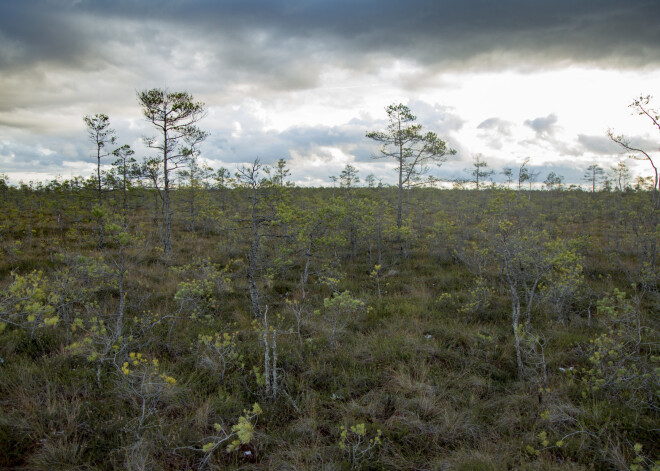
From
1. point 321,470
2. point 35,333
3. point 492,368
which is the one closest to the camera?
point 321,470

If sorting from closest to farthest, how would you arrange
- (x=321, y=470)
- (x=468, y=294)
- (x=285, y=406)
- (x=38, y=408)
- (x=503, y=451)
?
(x=321, y=470) → (x=503, y=451) → (x=38, y=408) → (x=285, y=406) → (x=468, y=294)

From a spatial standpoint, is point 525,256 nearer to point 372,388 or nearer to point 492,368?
point 492,368

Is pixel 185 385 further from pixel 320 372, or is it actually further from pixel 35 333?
pixel 35 333

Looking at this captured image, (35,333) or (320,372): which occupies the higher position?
(35,333)

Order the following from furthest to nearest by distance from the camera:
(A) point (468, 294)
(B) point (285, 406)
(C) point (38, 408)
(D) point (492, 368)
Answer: (A) point (468, 294) → (D) point (492, 368) → (B) point (285, 406) → (C) point (38, 408)

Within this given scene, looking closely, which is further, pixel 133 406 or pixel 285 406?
pixel 285 406

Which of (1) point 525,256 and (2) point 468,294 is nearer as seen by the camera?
(1) point 525,256

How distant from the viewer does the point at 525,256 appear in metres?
5.98

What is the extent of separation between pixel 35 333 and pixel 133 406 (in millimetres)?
3528

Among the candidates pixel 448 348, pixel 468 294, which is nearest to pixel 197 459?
pixel 448 348

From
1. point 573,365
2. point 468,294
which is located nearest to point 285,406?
point 573,365

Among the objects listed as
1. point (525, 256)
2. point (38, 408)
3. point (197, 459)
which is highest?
point (525, 256)

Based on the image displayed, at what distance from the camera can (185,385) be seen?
175 inches

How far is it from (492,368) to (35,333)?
8.68 meters
